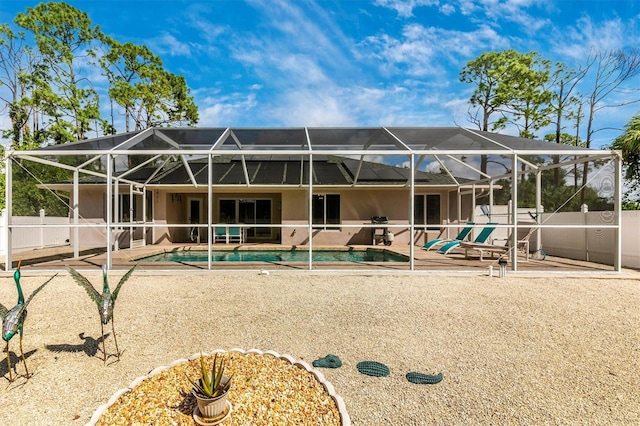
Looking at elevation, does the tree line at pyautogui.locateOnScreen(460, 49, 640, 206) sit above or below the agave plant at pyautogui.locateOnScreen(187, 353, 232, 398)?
above

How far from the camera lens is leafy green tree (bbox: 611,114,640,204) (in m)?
12.4

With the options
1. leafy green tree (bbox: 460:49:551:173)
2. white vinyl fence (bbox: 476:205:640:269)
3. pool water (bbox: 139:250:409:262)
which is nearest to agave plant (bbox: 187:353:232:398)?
white vinyl fence (bbox: 476:205:640:269)

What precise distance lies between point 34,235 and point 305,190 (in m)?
10.1

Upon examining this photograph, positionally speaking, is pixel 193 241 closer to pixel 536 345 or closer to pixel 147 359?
pixel 147 359

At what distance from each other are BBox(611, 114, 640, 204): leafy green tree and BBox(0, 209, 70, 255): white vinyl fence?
1979cm

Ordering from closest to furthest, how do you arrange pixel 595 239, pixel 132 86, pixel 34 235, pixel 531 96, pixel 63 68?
pixel 595 239
pixel 34 235
pixel 63 68
pixel 531 96
pixel 132 86

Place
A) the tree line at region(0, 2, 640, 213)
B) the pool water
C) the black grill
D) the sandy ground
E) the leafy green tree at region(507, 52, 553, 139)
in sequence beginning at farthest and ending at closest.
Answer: the leafy green tree at region(507, 52, 553, 139) → the tree line at region(0, 2, 640, 213) → the black grill → the pool water → the sandy ground

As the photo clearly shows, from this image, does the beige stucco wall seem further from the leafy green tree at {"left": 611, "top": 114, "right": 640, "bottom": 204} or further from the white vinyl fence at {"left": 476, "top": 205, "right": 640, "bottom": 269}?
the leafy green tree at {"left": 611, "top": 114, "right": 640, "bottom": 204}

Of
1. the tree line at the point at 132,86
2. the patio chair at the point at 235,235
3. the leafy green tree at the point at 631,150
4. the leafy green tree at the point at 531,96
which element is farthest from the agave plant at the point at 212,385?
the leafy green tree at the point at 531,96

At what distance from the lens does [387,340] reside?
3904 mm

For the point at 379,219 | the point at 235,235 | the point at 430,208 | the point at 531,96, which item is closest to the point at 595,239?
the point at 430,208

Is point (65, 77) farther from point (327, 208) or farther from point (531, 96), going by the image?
point (531, 96)

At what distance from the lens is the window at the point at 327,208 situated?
13984 mm

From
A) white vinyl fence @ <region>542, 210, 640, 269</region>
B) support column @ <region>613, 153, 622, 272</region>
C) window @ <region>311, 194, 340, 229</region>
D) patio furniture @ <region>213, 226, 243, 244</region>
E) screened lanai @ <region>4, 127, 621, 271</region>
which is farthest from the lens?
window @ <region>311, 194, 340, 229</region>
